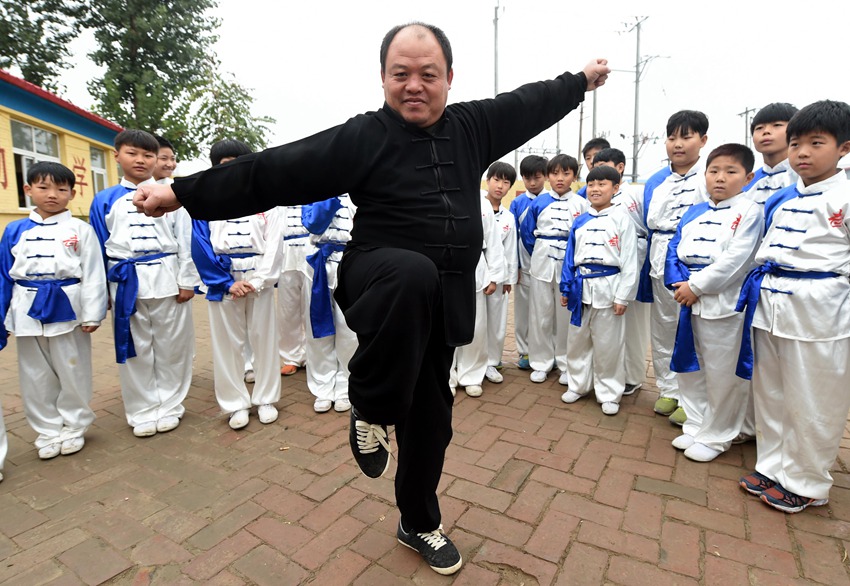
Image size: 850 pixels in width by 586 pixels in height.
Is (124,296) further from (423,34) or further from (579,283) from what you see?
(579,283)

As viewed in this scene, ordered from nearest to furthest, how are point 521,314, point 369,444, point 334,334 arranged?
point 369,444, point 334,334, point 521,314

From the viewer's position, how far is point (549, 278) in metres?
4.61

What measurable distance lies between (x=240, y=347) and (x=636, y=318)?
3329 millimetres

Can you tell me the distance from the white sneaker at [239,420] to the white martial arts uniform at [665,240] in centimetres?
328

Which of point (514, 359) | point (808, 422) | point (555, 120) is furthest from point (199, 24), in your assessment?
point (808, 422)

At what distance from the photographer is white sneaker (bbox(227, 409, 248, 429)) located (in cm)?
361

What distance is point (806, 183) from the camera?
2576 millimetres


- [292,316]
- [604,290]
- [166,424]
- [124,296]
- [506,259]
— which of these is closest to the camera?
[124,296]

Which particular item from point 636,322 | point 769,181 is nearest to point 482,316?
point 636,322

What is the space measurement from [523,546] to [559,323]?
106 inches

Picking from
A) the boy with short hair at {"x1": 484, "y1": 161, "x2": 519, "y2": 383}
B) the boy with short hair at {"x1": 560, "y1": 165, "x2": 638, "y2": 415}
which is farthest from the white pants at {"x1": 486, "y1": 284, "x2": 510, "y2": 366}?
the boy with short hair at {"x1": 560, "y1": 165, "x2": 638, "y2": 415}

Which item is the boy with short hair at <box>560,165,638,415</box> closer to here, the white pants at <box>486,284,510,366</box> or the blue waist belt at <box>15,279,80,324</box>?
the white pants at <box>486,284,510,366</box>

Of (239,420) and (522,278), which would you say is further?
(522,278)

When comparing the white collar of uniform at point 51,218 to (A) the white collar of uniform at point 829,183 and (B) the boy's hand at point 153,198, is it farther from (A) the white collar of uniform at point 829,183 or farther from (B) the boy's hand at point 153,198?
(A) the white collar of uniform at point 829,183
